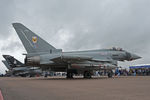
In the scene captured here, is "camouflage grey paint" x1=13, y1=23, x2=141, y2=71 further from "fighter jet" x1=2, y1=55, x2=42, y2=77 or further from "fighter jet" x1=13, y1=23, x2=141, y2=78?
"fighter jet" x1=2, y1=55, x2=42, y2=77

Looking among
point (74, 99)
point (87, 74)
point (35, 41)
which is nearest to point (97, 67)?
point (87, 74)

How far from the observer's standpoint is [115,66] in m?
24.6

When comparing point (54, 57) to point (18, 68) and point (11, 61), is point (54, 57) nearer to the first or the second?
point (18, 68)

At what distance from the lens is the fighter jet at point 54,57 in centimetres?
2148

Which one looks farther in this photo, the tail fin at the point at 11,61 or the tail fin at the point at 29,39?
the tail fin at the point at 11,61

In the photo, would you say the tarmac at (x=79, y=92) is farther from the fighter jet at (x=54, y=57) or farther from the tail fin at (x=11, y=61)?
the tail fin at (x=11, y=61)

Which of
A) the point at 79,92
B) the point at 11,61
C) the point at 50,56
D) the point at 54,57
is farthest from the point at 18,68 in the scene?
the point at 79,92

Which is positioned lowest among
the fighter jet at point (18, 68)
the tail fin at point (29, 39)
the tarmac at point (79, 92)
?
the tarmac at point (79, 92)

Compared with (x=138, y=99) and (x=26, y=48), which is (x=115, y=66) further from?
(x=138, y=99)

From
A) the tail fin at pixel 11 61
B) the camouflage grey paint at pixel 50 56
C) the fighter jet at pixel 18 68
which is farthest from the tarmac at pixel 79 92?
the tail fin at pixel 11 61

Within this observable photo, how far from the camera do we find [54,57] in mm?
21688

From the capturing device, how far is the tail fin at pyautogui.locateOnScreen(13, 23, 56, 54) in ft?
73.4

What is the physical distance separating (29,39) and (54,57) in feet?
11.9

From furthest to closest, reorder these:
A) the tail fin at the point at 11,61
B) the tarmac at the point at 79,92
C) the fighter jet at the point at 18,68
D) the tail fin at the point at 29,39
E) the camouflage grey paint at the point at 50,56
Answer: the tail fin at the point at 11,61 → the fighter jet at the point at 18,68 → the tail fin at the point at 29,39 → the camouflage grey paint at the point at 50,56 → the tarmac at the point at 79,92
